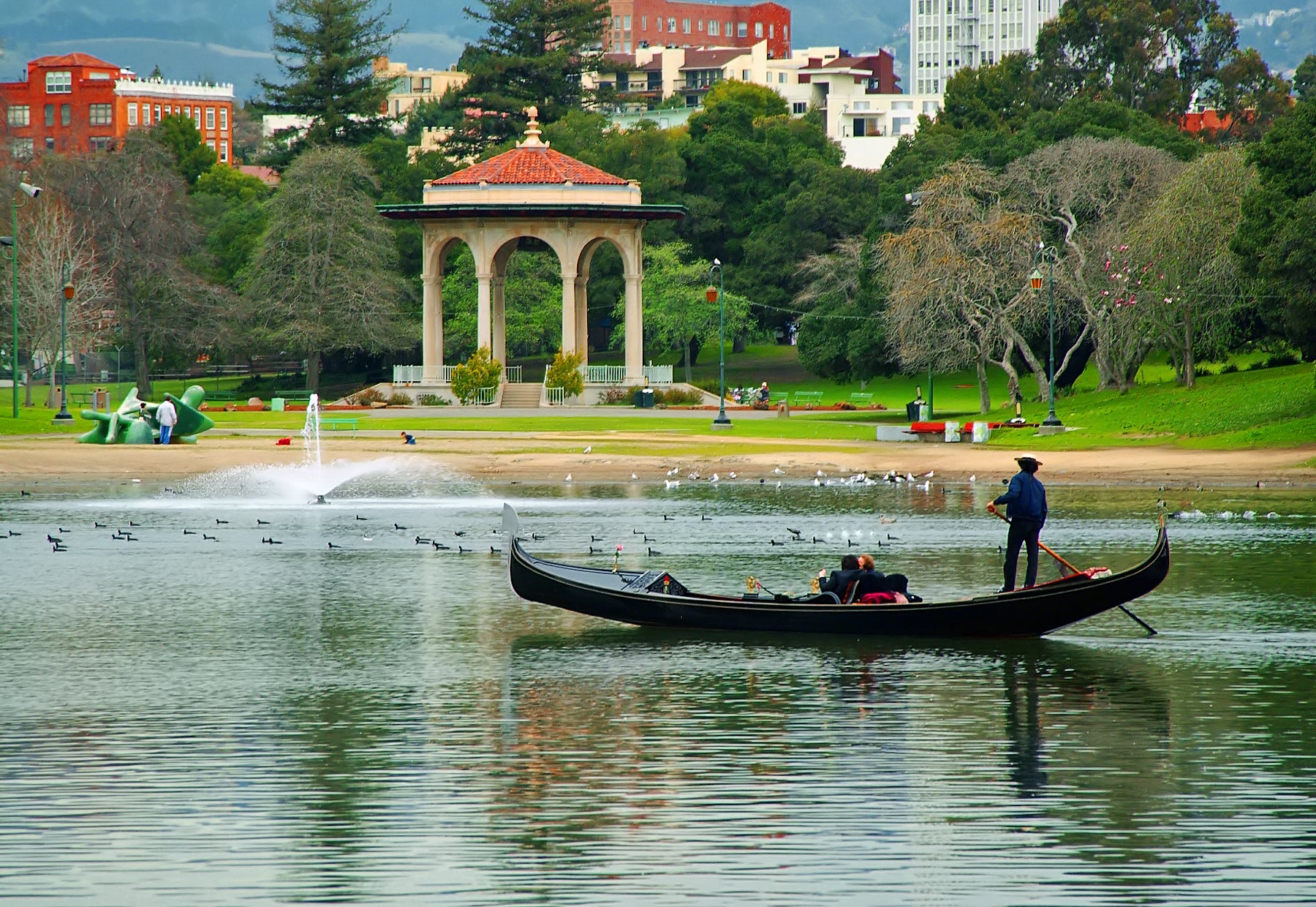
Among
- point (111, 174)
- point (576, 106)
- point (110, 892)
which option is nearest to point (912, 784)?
point (110, 892)

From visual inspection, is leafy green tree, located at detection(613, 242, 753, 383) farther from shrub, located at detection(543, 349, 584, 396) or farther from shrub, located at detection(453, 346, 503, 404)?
shrub, located at detection(453, 346, 503, 404)

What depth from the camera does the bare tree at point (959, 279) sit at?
64.8 metres

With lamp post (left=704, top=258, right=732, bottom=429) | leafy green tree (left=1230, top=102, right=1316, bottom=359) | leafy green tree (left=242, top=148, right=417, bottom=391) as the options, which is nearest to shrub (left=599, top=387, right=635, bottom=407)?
lamp post (left=704, top=258, right=732, bottom=429)

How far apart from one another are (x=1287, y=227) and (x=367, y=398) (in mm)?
42286

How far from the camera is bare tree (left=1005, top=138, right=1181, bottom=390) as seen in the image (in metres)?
65.1

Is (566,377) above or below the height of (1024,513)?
above

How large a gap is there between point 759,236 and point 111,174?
36244 millimetres

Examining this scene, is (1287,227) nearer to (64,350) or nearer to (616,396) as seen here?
(616,396)

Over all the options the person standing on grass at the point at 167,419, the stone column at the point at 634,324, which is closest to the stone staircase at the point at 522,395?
the stone column at the point at 634,324

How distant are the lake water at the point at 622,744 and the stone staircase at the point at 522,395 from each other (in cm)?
4688

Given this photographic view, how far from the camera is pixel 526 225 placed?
78.5m

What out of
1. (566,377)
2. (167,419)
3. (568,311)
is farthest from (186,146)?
(167,419)

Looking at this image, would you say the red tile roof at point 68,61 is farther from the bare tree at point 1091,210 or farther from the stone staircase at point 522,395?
the bare tree at point 1091,210

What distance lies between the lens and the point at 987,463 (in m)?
45.8
